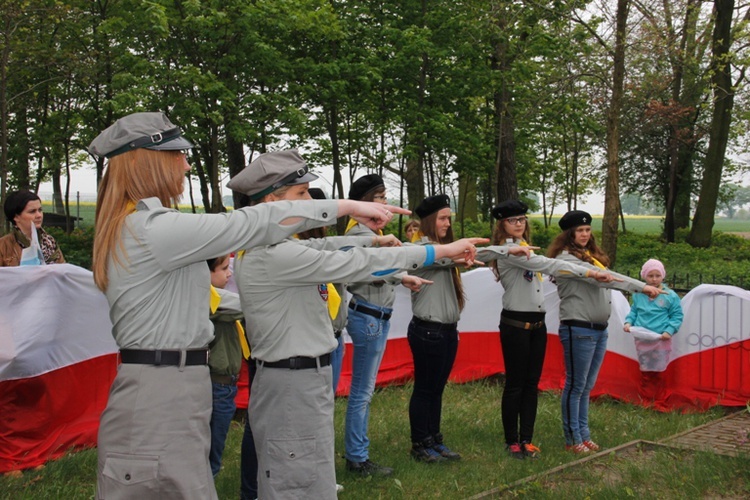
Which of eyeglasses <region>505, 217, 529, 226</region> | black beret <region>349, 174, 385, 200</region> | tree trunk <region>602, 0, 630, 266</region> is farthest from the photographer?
tree trunk <region>602, 0, 630, 266</region>

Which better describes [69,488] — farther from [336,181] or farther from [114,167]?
[336,181]

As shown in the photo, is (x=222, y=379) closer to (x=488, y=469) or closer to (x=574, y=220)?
(x=488, y=469)

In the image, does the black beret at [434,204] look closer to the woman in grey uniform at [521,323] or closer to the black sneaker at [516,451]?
the woman in grey uniform at [521,323]

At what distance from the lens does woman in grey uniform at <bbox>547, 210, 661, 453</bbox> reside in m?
6.60

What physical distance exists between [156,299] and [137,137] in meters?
0.60

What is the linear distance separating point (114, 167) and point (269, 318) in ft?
3.59

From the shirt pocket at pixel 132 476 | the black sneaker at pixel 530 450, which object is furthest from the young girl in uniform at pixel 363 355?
the shirt pocket at pixel 132 476

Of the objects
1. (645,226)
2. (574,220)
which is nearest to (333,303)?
(574,220)

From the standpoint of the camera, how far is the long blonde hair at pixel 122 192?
2.77 meters

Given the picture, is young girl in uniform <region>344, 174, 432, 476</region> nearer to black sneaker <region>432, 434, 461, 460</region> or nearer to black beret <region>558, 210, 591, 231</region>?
black sneaker <region>432, 434, 461, 460</region>

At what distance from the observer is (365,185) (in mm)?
6125

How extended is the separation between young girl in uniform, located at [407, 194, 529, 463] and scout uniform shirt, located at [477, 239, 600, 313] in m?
0.40

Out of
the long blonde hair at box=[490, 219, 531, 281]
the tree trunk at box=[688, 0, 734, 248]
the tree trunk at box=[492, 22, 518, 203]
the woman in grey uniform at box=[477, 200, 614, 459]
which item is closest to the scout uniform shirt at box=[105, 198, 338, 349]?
the woman in grey uniform at box=[477, 200, 614, 459]

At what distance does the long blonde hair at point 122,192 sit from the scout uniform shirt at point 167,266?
1.4 inches
